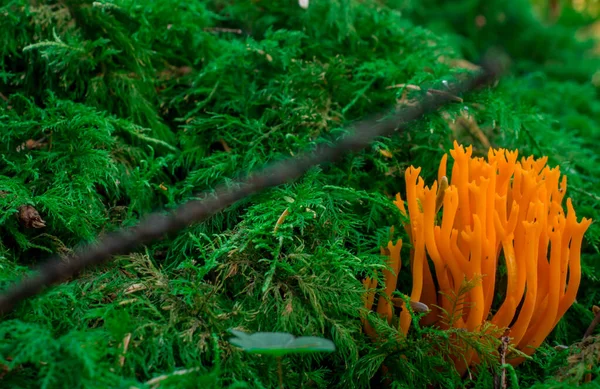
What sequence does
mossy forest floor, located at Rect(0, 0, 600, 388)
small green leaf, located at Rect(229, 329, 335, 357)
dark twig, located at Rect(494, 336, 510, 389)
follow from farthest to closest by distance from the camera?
dark twig, located at Rect(494, 336, 510, 389) → mossy forest floor, located at Rect(0, 0, 600, 388) → small green leaf, located at Rect(229, 329, 335, 357)

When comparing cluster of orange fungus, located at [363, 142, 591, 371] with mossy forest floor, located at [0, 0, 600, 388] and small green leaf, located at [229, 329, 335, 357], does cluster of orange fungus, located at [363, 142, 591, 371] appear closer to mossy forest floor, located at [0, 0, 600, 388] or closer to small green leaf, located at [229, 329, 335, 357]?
mossy forest floor, located at [0, 0, 600, 388]

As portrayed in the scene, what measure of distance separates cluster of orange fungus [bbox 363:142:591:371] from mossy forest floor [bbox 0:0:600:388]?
103 millimetres

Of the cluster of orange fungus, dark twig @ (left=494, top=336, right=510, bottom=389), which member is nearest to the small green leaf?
the cluster of orange fungus

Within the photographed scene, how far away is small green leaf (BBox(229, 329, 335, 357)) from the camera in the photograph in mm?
1029

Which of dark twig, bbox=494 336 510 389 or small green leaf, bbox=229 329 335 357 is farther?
dark twig, bbox=494 336 510 389

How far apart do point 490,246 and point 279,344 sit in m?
0.61

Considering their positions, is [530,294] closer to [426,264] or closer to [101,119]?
[426,264]

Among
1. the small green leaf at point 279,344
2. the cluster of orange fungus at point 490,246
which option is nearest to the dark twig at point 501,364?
the cluster of orange fungus at point 490,246

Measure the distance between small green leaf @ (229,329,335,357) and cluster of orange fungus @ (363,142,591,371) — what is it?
0.35 meters

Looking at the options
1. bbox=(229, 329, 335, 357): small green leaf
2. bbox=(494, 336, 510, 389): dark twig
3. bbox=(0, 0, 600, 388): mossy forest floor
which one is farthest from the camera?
bbox=(494, 336, 510, 389): dark twig

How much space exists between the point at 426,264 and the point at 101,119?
1.04 meters

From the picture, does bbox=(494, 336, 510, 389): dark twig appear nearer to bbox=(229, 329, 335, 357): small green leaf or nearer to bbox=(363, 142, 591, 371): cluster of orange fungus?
bbox=(363, 142, 591, 371): cluster of orange fungus

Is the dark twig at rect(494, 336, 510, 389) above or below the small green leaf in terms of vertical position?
below

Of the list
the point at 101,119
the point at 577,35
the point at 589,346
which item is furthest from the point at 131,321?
the point at 577,35
